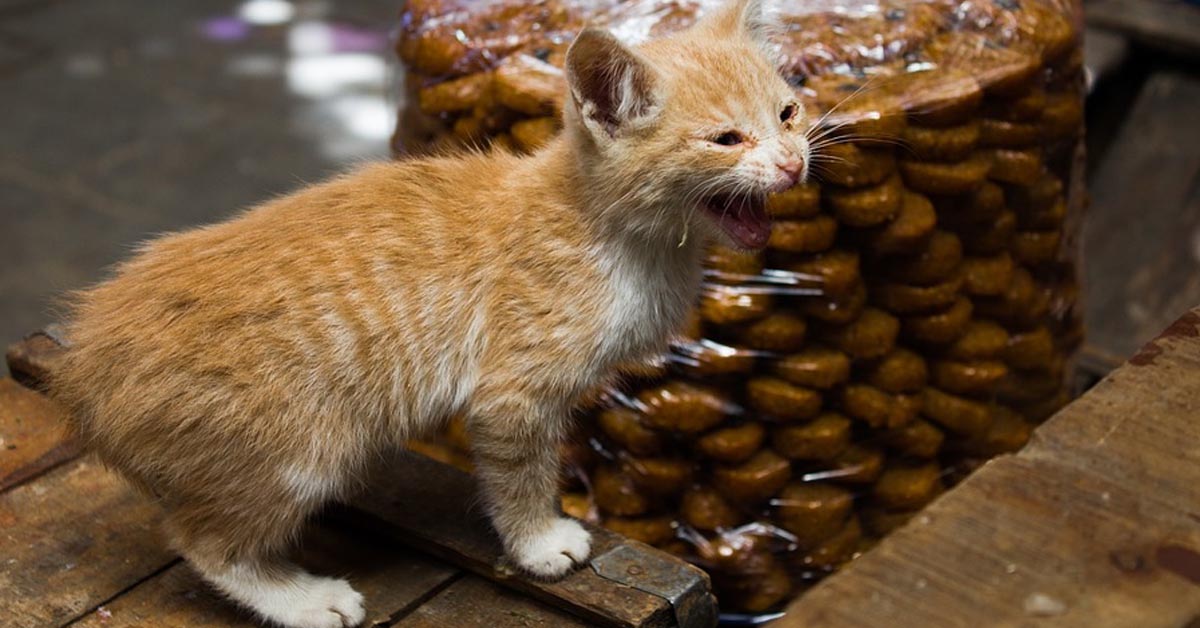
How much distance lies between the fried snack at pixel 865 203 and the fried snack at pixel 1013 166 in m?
0.23

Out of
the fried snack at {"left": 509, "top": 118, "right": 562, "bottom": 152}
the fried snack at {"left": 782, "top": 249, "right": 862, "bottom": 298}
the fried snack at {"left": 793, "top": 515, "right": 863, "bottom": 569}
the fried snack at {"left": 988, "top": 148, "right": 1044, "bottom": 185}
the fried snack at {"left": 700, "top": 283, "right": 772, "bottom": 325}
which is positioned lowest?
the fried snack at {"left": 793, "top": 515, "right": 863, "bottom": 569}

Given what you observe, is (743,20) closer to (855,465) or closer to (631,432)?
(631,432)

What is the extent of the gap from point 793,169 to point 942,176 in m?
0.65

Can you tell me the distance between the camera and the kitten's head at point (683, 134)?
5.41 ft

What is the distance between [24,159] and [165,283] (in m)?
3.48

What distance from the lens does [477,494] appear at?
6.31 feet

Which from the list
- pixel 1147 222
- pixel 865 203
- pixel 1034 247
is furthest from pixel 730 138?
pixel 1147 222

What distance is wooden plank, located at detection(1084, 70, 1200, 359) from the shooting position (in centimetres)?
372

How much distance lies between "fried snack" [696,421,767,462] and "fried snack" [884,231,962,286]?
338 mm

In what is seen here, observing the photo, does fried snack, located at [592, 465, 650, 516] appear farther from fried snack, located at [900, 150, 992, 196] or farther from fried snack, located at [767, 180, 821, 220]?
fried snack, located at [900, 150, 992, 196]

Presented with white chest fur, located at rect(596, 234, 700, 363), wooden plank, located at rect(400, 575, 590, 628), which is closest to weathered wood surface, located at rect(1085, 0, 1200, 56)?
white chest fur, located at rect(596, 234, 700, 363)

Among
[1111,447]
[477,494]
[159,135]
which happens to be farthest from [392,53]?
[159,135]

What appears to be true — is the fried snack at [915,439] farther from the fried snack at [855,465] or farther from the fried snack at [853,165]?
the fried snack at [853,165]

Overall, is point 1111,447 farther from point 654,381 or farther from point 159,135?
point 159,135
